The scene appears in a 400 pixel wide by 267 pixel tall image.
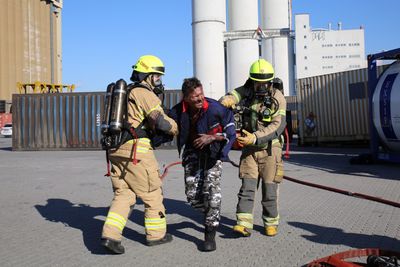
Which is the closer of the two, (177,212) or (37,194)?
(177,212)

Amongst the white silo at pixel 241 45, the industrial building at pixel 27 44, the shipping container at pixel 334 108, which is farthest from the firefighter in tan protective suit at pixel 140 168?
the industrial building at pixel 27 44

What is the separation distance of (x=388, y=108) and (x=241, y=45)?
28.0m

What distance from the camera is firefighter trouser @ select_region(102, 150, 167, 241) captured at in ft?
15.7

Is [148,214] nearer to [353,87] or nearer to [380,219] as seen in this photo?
[380,219]

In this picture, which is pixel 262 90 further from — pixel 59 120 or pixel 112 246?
pixel 59 120

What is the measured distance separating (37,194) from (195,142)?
525 cm

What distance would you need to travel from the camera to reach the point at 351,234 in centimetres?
534

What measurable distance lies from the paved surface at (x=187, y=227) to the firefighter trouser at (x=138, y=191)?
0.92 feet

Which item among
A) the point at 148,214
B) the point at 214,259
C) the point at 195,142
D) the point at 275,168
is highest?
the point at 195,142

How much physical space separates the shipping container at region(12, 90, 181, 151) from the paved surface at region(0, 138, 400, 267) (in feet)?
41.0

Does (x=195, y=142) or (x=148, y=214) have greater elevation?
(x=195, y=142)

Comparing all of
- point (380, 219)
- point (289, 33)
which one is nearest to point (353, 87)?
point (380, 219)

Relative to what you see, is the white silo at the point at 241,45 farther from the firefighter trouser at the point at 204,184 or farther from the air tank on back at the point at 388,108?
the firefighter trouser at the point at 204,184

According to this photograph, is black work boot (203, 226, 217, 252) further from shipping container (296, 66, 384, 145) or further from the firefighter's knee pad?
shipping container (296, 66, 384, 145)
